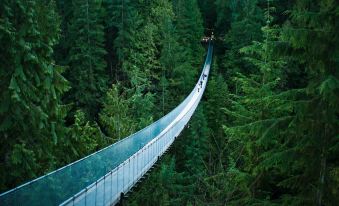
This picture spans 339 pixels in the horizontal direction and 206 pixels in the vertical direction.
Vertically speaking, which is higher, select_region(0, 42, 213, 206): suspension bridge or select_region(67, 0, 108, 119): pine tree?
select_region(67, 0, 108, 119): pine tree

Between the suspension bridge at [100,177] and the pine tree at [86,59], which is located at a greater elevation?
the pine tree at [86,59]

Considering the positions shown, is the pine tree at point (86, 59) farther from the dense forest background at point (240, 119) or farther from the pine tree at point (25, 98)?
the pine tree at point (25, 98)

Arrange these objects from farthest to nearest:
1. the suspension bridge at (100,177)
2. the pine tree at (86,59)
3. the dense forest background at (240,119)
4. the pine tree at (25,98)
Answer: the pine tree at (86,59) < the pine tree at (25,98) < the dense forest background at (240,119) < the suspension bridge at (100,177)

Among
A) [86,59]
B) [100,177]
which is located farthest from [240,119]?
[86,59]

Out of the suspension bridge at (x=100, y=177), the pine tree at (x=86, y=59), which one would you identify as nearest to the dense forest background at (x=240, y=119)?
the pine tree at (x=86, y=59)

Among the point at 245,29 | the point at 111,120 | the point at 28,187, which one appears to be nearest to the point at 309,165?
the point at 28,187

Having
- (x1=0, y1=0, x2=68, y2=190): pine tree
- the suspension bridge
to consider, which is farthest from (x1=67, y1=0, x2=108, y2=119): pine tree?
(x1=0, y1=0, x2=68, y2=190): pine tree

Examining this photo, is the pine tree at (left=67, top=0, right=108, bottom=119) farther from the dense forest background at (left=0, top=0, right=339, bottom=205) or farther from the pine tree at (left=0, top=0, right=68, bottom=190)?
the pine tree at (left=0, top=0, right=68, bottom=190)

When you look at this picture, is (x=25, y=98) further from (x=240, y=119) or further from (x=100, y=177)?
(x=240, y=119)

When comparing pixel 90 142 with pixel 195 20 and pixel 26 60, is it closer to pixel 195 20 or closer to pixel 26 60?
pixel 26 60
